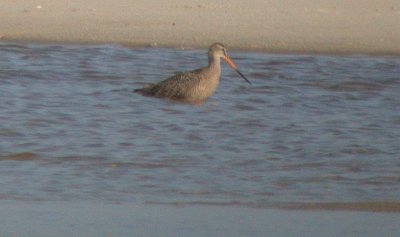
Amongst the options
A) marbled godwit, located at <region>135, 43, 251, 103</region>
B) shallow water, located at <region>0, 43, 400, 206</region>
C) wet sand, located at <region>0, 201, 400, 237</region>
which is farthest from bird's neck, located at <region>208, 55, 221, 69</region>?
wet sand, located at <region>0, 201, 400, 237</region>

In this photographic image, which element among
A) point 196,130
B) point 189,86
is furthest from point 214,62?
point 196,130

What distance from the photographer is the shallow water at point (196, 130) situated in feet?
25.1

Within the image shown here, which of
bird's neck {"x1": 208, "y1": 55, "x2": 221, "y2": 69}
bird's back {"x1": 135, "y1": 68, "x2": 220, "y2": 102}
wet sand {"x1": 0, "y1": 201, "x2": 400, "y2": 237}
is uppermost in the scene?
bird's neck {"x1": 208, "y1": 55, "x2": 221, "y2": 69}

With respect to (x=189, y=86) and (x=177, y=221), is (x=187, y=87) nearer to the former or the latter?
(x=189, y=86)

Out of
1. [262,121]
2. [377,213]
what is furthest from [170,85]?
[377,213]

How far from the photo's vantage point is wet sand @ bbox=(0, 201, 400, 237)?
6.44 meters

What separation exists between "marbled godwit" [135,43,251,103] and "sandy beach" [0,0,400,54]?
7.89ft

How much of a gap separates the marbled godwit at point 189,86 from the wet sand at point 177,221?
4.68 meters

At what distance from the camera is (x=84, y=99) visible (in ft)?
36.6

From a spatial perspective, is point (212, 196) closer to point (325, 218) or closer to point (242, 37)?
point (325, 218)

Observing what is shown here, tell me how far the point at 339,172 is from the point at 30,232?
8.25 feet

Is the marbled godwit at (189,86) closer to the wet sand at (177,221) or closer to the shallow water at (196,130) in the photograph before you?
the shallow water at (196,130)

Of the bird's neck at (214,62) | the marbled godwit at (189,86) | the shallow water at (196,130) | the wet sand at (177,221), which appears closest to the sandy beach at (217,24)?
the shallow water at (196,130)

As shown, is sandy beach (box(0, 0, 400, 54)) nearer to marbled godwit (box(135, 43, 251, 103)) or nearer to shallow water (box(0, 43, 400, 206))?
shallow water (box(0, 43, 400, 206))
